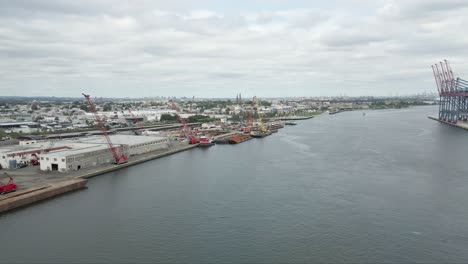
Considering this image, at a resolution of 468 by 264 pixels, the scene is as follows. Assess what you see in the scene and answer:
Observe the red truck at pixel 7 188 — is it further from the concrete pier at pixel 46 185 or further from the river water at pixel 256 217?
the river water at pixel 256 217

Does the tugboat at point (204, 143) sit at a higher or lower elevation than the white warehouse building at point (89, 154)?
lower

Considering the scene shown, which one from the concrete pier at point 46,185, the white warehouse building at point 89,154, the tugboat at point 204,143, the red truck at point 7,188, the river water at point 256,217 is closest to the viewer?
the river water at point 256,217

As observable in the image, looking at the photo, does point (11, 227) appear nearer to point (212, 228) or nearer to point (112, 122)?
point (212, 228)

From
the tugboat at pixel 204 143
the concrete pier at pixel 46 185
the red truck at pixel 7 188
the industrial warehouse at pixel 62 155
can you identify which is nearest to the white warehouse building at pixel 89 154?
the industrial warehouse at pixel 62 155

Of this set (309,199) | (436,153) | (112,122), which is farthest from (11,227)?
(112,122)

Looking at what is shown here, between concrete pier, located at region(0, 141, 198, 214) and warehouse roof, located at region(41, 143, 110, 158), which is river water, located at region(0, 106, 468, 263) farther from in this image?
warehouse roof, located at region(41, 143, 110, 158)

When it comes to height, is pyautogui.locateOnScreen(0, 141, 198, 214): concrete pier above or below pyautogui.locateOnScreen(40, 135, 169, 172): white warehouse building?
below

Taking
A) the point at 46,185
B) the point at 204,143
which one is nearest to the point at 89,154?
the point at 46,185

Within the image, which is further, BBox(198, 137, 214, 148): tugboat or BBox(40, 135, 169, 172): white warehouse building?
BBox(198, 137, 214, 148): tugboat

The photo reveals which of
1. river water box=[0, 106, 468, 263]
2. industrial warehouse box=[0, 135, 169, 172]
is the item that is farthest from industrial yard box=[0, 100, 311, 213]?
river water box=[0, 106, 468, 263]
